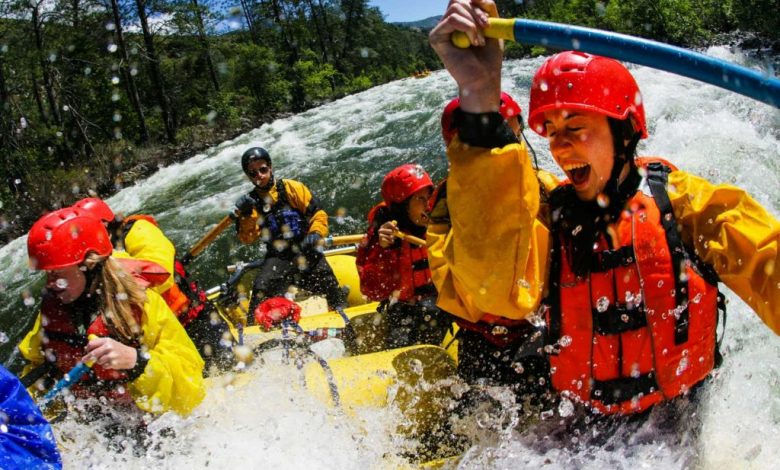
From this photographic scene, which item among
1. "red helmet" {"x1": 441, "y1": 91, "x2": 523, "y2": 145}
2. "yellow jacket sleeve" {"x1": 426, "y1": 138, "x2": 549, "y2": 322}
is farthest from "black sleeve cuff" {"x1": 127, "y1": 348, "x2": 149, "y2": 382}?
"red helmet" {"x1": 441, "y1": 91, "x2": 523, "y2": 145}

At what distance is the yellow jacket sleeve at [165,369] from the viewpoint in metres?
2.67

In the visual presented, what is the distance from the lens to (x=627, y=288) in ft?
5.92

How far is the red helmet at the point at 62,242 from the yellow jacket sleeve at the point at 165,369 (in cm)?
38

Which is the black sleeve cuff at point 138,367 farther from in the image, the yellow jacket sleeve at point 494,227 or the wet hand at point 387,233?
the wet hand at point 387,233

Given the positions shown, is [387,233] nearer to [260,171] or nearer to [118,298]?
[118,298]

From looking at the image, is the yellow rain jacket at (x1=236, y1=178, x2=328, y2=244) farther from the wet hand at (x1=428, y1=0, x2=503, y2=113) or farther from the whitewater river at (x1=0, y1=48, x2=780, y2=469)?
the wet hand at (x1=428, y1=0, x2=503, y2=113)

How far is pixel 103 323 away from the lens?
2.77 m

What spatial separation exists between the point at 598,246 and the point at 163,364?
2052 millimetres

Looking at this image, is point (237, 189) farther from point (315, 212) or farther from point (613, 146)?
point (613, 146)

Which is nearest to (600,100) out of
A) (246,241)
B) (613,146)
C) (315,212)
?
(613,146)

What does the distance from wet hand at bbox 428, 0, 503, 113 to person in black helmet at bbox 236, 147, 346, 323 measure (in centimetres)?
430

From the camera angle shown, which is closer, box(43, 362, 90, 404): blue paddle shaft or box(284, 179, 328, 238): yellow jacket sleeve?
box(43, 362, 90, 404): blue paddle shaft

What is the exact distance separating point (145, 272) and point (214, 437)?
99cm

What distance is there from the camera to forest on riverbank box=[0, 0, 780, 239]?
51.8ft
